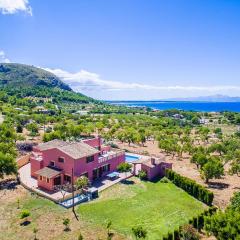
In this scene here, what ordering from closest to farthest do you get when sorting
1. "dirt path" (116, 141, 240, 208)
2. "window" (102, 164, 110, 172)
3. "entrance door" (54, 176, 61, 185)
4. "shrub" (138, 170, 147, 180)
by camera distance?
"dirt path" (116, 141, 240, 208) → "entrance door" (54, 176, 61, 185) → "shrub" (138, 170, 147, 180) → "window" (102, 164, 110, 172)

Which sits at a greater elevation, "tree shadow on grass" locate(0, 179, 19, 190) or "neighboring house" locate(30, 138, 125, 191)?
"neighboring house" locate(30, 138, 125, 191)

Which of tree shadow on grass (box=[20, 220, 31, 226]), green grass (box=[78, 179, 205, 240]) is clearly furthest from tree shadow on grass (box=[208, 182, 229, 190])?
tree shadow on grass (box=[20, 220, 31, 226])

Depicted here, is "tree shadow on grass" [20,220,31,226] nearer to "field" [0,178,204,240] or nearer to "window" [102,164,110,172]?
"field" [0,178,204,240]

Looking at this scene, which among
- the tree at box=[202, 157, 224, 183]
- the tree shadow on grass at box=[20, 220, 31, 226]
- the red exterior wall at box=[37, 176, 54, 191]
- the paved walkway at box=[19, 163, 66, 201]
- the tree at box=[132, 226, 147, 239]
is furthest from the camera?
the tree at box=[202, 157, 224, 183]

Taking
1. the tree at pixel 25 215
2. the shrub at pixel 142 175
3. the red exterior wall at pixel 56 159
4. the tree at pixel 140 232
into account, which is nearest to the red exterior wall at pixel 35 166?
the red exterior wall at pixel 56 159

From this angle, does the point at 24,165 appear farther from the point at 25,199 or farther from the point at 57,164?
the point at 25,199

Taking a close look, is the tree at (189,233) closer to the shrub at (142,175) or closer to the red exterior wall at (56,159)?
the shrub at (142,175)

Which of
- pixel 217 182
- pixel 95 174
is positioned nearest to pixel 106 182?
pixel 95 174
